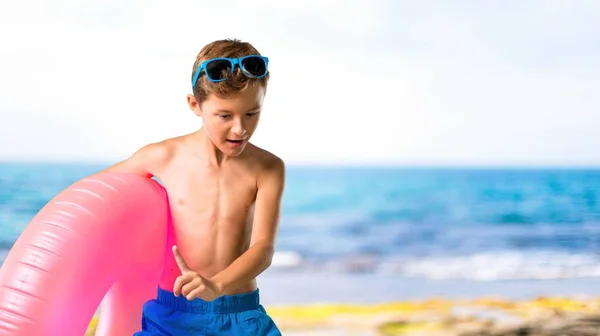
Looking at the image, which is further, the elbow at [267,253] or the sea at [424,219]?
the sea at [424,219]

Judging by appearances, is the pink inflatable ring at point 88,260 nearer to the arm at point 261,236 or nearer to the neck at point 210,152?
the neck at point 210,152

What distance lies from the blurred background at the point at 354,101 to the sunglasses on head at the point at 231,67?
24.7 ft

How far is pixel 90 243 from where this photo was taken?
Result: 2111 millimetres

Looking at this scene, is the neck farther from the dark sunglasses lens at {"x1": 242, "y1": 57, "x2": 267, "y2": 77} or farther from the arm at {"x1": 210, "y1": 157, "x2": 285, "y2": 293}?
the dark sunglasses lens at {"x1": 242, "y1": 57, "x2": 267, "y2": 77}

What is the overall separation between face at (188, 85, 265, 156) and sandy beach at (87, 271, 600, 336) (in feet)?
10.2

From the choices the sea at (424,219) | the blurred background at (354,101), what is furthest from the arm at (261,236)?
the blurred background at (354,101)

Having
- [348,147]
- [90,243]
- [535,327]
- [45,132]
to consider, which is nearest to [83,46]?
[45,132]

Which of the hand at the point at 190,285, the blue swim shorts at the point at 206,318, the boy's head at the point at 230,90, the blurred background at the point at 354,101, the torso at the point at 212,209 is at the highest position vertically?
the blurred background at the point at 354,101

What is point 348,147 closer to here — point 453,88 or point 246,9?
point 453,88

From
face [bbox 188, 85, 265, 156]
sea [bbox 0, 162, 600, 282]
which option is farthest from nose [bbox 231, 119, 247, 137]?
sea [bbox 0, 162, 600, 282]

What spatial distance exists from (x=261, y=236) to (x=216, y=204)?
16 centimetres

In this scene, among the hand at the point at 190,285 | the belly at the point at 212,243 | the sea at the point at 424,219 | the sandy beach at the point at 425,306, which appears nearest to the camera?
the hand at the point at 190,285

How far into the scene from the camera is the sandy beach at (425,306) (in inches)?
203

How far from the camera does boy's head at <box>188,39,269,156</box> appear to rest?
2.07 metres
